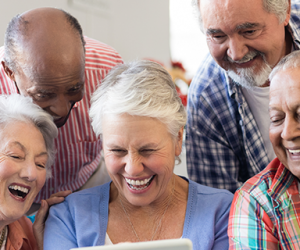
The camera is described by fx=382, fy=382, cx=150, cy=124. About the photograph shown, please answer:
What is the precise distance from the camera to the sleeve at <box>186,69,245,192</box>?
2.02 meters

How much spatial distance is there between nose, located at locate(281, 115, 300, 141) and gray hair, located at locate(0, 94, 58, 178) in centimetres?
91

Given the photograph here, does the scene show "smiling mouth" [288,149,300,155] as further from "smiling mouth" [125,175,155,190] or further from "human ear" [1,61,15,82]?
"human ear" [1,61,15,82]

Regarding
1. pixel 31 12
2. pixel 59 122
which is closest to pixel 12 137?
pixel 59 122

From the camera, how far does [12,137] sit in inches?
56.5

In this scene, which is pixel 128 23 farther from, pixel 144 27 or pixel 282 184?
pixel 282 184

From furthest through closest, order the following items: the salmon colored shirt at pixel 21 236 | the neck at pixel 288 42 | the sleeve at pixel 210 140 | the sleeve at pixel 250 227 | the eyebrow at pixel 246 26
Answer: the sleeve at pixel 210 140 → the neck at pixel 288 42 → the eyebrow at pixel 246 26 → the salmon colored shirt at pixel 21 236 → the sleeve at pixel 250 227

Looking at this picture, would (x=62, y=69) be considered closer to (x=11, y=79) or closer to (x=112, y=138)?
(x=11, y=79)

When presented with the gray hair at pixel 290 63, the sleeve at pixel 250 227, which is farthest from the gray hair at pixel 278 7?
the sleeve at pixel 250 227

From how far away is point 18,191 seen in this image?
4.87ft

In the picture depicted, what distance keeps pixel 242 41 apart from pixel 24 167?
106cm

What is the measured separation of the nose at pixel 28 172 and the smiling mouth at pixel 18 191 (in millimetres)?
43

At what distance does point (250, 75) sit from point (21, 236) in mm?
1226

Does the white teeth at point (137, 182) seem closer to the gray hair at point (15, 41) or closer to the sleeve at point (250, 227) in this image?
the sleeve at point (250, 227)

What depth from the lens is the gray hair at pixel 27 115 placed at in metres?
1.47
